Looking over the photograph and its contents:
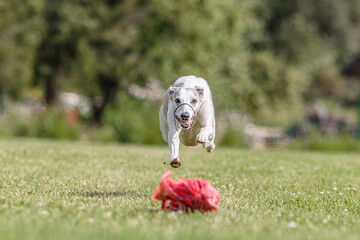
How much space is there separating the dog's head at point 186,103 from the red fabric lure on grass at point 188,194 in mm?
1134

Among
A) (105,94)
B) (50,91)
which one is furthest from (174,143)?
(50,91)

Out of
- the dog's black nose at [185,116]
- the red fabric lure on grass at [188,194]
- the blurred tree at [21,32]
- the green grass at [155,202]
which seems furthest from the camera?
the blurred tree at [21,32]

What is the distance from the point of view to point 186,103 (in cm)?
666

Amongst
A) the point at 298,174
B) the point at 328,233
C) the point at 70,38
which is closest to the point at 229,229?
the point at 328,233

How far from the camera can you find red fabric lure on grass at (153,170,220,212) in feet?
18.3

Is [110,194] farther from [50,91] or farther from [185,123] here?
[50,91]


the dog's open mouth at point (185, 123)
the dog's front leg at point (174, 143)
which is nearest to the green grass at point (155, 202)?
the dog's front leg at point (174, 143)

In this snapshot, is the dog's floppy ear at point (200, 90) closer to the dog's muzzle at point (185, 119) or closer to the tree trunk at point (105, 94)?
the dog's muzzle at point (185, 119)

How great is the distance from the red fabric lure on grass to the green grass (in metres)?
0.17

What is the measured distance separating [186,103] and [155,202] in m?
1.34

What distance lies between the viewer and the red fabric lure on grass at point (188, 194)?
5.57 meters

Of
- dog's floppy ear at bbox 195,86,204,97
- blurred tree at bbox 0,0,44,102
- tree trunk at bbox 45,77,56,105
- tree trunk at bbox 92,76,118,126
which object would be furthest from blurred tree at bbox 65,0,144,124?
dog's floppy ear at bbox 195,86,204,97

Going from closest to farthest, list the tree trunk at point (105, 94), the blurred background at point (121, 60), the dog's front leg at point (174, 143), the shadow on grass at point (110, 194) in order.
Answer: the dog's front leg at point (174, 143)
the shadow on grass at point (110, 194)
the blurred background at point (121, 60)
the tree trunk at point (105, 94)

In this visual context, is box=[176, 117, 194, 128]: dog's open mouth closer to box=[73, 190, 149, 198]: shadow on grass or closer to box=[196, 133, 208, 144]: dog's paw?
box=[196, 133, 208, 144]: dog's paw
